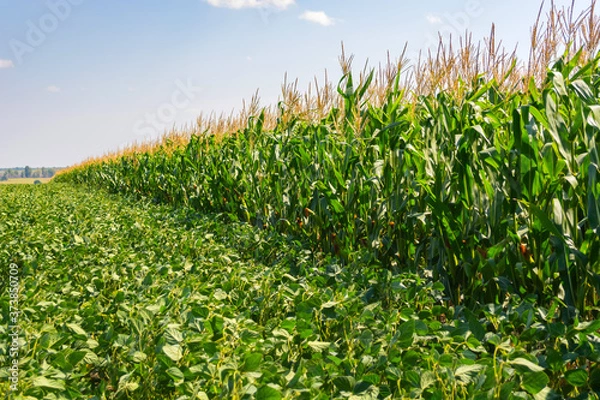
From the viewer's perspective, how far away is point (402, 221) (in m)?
3.49

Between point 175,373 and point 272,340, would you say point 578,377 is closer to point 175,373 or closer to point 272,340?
point 272,340

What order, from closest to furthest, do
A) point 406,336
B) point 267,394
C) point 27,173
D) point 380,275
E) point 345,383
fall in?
1. point 267,394
2. point 345,383
3. point 406,336
4. point 380,275
5. point 27,173

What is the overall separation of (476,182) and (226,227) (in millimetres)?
2848

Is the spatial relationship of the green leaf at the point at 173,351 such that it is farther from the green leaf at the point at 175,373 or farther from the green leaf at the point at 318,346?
the green leaf at the point at 318,346

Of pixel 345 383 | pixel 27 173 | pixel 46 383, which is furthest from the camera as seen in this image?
pixel 27 173

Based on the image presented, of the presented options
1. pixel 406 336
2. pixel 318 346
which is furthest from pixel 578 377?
pixel 318 346

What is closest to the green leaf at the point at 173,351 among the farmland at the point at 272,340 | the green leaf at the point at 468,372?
the farmland at the point at 272,340

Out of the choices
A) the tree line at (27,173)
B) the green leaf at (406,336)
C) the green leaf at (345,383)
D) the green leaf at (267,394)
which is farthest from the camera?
the tree line at (27,173)

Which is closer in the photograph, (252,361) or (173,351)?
(252,361)

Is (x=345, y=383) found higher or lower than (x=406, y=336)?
lower

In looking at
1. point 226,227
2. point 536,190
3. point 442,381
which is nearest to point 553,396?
point 442,381

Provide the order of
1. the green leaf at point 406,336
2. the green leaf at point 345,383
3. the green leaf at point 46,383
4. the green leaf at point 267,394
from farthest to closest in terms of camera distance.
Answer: the green leaf at point 406,336, the green leaf at point 345,383, the green leaf at point 46,383, the green leaf at point 267,394

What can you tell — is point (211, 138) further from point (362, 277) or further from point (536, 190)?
point (536, 190)

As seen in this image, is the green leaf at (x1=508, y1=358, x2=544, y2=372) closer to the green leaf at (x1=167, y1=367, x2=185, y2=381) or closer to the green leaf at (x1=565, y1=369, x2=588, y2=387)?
the green leaf at (x1=565, y1=369, x2=588, y2=387)
